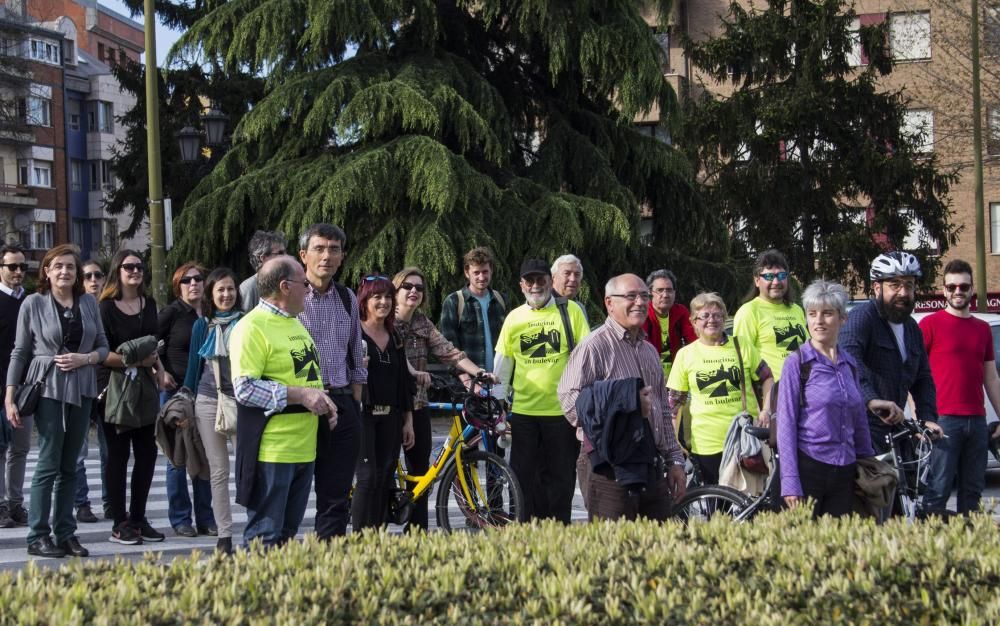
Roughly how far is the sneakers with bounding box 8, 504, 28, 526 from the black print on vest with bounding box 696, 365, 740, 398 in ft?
16.0

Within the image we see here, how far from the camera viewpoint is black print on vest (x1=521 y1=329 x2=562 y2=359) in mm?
8633

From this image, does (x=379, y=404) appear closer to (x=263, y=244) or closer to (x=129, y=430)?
(x=263, y=244)

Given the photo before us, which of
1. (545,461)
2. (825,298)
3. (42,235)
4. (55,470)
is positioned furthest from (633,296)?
(42,235)

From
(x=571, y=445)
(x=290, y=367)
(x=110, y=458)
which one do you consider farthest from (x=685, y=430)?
(x=110, y=458)

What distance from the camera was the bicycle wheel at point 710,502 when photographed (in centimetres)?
695

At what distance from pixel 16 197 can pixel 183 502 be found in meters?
56.5

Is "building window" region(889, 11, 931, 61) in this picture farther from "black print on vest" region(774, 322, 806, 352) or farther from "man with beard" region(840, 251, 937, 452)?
"man with beard" region(840, 251, 937, 452)

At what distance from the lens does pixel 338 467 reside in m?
7.29

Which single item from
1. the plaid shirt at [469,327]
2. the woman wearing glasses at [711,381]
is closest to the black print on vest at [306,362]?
the woman wearing glasses at [711,381]

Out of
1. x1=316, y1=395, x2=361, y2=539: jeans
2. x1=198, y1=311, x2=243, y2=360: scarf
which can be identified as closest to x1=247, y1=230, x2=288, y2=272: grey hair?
x1=198, y1=311, x2=243, y2=360: scarf

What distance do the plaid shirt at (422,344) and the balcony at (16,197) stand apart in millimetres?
56947

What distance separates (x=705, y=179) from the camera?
3444 centimetres

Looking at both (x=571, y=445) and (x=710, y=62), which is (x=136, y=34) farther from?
(x=571, y=445)

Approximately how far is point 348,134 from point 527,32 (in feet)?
9.84
